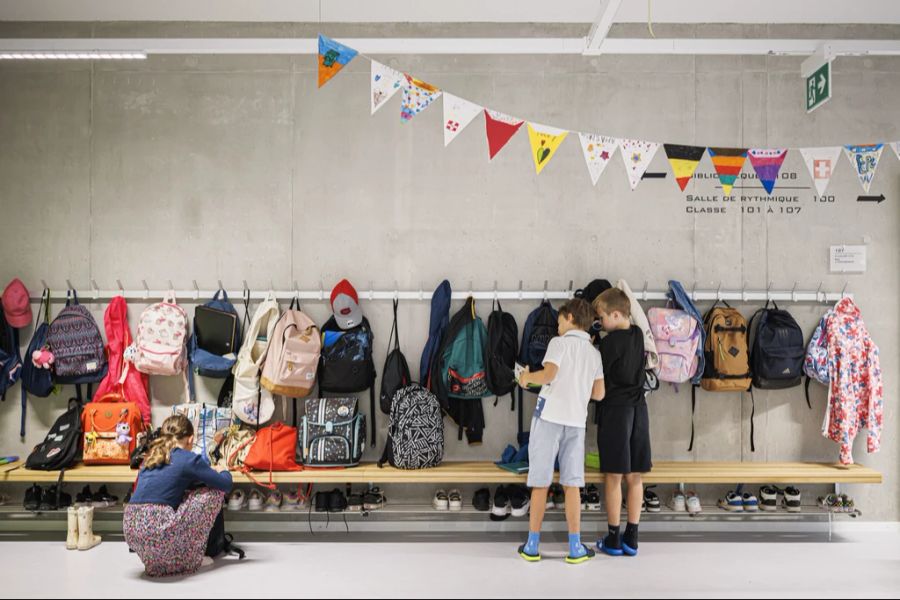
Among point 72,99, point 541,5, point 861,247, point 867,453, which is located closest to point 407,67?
point 541,5

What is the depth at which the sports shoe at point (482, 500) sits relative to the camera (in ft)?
13.3

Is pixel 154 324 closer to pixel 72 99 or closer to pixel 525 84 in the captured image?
pixel 72 99

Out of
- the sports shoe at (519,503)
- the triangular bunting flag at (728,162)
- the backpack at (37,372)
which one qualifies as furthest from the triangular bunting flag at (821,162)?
the backpack at (37,372)

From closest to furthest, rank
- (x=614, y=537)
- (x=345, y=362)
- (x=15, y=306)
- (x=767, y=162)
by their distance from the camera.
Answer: (x=614, y=537), (x=345, y=362), (x=15, y=306), (x=767, y=162)

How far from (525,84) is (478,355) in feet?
6.25

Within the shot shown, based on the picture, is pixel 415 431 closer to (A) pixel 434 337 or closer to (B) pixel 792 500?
(A) pixel 434 337

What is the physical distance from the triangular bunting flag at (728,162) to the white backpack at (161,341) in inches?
148

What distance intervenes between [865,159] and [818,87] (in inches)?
27.9

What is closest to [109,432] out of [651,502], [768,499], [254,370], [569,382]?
[254,370]

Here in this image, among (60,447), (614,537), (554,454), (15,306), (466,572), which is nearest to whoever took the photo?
(466,572)

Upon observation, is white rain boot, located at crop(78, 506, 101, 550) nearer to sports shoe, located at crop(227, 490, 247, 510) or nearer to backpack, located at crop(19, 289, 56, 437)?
sports shoe, located at crop(227, 490, 247, 510)

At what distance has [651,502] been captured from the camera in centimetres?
410

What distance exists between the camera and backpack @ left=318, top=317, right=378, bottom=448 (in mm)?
4051

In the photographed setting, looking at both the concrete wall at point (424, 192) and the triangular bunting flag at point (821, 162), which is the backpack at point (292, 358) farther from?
the triangular bunting flag at point (821, 162)
